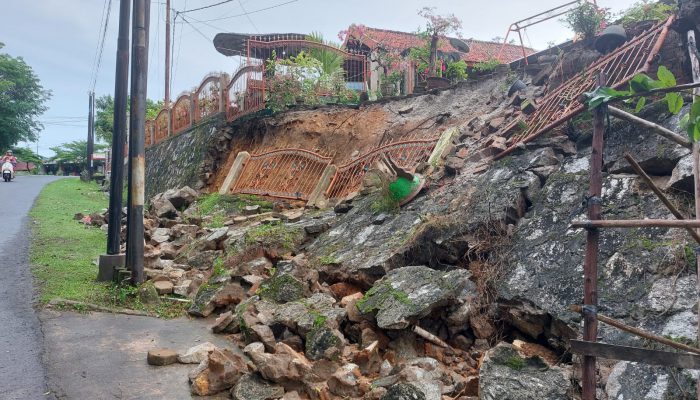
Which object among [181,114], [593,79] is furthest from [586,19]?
[181,114]

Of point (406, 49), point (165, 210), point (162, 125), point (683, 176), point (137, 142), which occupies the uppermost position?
point (406, 49)

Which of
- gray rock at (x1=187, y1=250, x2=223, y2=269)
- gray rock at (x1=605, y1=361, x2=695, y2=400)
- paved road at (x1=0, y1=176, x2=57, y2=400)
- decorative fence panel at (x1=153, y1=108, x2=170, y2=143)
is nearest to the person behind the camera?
gray rock at (x1=605, y1=361, x2=695, y2=400)

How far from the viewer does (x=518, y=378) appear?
10.8 feet

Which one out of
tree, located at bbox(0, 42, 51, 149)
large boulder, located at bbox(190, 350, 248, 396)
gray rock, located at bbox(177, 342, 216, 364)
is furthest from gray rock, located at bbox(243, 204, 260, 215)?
tree, located at bbox(0, 42, 51, 149)

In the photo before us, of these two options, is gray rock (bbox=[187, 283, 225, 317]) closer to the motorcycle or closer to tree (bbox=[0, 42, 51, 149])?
the motorcycle

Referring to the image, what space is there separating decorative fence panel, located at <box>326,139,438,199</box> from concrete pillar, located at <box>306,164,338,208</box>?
8cm

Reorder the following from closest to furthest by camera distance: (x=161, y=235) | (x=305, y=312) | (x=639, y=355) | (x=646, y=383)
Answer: (x=639, y=355)
(x=646, y=383)
(x=305, y=312)
(x=161, y=235)

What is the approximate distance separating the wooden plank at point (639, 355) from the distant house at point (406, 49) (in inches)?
308

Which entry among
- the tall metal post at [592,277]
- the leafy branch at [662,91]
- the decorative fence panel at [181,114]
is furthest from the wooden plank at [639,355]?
the decorative fence panel at [181,114]

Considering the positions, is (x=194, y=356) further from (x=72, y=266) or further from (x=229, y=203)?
(x=229, y=203)

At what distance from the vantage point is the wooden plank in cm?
203

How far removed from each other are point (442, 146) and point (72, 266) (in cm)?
573

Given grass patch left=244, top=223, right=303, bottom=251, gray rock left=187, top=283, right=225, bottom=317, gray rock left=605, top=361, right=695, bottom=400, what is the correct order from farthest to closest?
grass patch left=244, top=223, right=303, bottom=251
gray rock left=187, top=283, right=225, bottom=317
gray rock left=605, top=361, right=695, bottom=400

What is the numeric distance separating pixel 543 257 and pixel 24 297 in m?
5.63
